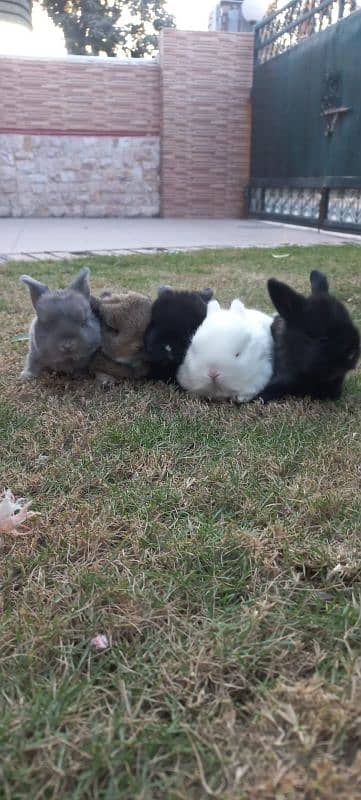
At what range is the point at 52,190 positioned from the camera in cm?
1455

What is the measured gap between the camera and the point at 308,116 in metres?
11.3

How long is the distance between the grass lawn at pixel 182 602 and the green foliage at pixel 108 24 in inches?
831

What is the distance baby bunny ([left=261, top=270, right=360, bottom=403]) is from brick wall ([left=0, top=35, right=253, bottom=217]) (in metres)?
13.1

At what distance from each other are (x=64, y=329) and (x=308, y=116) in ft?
33.8

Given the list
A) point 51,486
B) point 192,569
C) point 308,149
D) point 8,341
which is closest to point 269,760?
point 192,569

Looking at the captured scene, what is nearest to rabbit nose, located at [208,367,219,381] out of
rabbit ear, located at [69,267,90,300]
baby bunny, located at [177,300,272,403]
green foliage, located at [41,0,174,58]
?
baby bunny, located at [177,300,272,403]

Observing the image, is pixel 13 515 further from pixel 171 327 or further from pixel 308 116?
pixel 308 116

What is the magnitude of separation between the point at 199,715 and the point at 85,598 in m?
0.44

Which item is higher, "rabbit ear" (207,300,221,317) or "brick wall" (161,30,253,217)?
"brick wall" (161,30,253,217)

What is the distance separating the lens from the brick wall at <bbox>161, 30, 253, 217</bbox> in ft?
45.6

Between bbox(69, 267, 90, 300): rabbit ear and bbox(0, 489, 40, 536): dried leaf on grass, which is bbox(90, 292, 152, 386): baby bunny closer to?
bbox(69, 267, 90, 300): rabbit ear

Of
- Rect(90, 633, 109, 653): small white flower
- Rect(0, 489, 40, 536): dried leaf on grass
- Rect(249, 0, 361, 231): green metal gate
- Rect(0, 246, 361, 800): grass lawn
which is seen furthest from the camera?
Rect(249, 0, 361, 231): green metal gate

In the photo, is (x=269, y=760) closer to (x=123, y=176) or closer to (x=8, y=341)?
(x=8, y=341)

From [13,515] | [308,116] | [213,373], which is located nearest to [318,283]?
[213,373]
